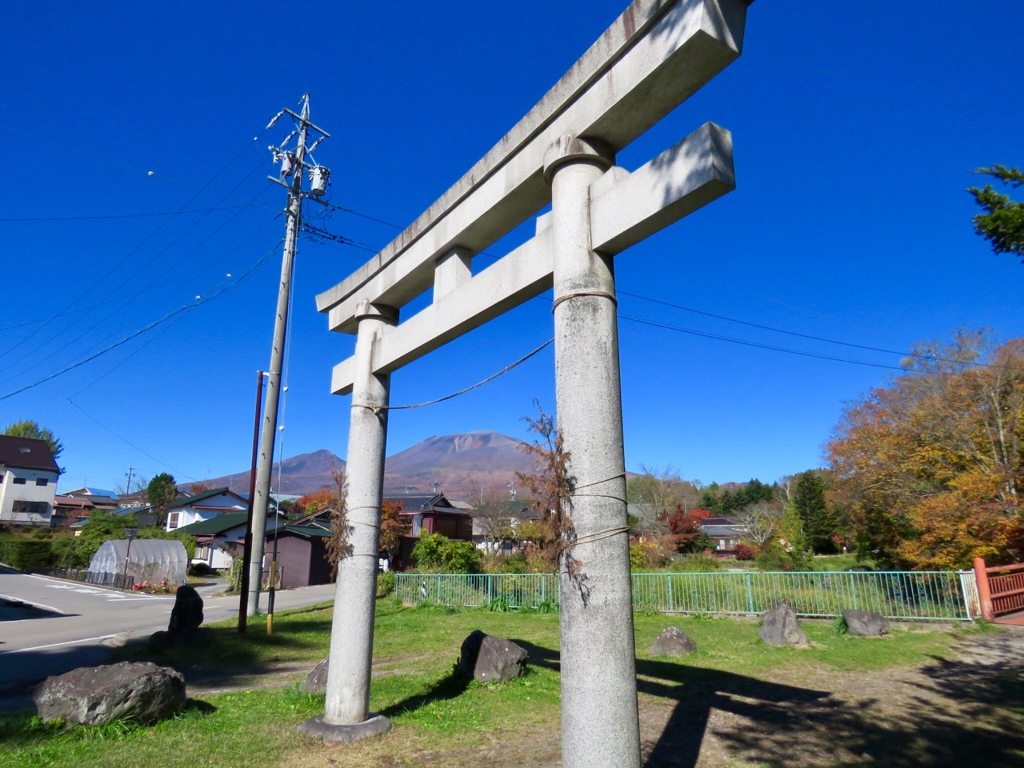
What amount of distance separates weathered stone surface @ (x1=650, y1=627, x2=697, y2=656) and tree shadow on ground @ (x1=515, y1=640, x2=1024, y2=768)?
4.81ft

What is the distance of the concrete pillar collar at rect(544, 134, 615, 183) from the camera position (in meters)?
3.82

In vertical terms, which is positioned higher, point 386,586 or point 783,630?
point 783,630

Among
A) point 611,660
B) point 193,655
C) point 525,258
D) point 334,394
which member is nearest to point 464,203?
point 525,258

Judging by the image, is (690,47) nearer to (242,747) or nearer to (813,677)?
(242,747)

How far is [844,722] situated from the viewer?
5.93 meters

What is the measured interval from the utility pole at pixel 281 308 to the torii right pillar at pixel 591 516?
1262 centimetres

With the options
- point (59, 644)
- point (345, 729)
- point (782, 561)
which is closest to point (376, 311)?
point (345, 729)

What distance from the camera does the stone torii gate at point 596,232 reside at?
3.03m

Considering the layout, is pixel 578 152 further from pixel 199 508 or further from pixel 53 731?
pixel 199 508

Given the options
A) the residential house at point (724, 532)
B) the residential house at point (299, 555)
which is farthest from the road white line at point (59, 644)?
the residential house at point (724, 532)

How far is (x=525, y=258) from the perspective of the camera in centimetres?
418

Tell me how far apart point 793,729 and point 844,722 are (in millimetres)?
656

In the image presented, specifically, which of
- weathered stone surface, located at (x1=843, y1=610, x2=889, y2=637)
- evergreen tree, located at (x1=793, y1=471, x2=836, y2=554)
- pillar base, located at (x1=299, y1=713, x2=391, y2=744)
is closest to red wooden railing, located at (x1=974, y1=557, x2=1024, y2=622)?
weathered stone surface, located at (x1=843, y1=610, x2=889, y2=637)

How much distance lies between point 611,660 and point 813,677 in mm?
6818
